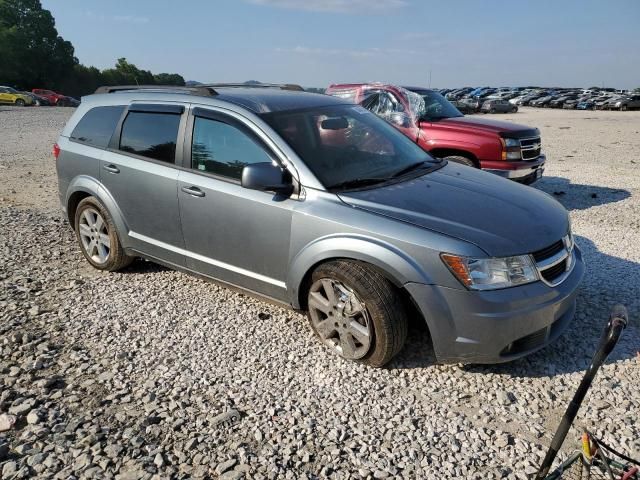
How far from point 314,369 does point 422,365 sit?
2.47ft

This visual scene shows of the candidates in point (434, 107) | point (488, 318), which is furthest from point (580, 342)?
point (434, 107)

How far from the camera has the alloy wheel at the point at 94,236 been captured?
16.1 ft

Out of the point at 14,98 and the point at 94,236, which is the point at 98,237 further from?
the point at 14,98

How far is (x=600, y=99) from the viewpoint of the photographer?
46.2 m

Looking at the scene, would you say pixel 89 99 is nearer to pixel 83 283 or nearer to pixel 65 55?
pixel 83 283

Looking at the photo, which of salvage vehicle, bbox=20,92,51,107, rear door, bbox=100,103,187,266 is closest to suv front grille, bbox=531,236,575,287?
rear door, bbox=100,103,187,266

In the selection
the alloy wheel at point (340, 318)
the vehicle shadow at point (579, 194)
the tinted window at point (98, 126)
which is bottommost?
the vehicle shadow at point (579, 194)

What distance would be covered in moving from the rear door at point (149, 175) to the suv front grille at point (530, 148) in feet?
18.3

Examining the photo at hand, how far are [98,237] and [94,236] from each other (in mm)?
67

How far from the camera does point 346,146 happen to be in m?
3.99

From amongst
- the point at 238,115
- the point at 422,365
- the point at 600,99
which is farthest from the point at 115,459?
the point at 600,99

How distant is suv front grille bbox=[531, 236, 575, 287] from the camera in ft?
10.4

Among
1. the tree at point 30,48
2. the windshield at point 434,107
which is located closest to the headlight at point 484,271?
the windshield at point 434,107

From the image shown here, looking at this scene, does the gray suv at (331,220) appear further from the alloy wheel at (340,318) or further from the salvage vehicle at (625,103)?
the salvage vehicle at (625,103)
